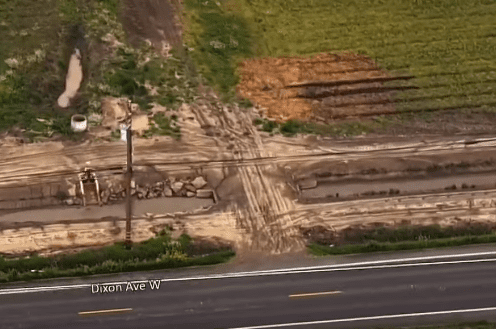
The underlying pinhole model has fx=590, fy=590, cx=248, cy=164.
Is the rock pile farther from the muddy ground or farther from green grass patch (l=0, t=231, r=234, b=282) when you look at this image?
green grass patch (l=0, t=231, r=234, b=282)

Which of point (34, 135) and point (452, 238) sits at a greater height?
point (34, 135)

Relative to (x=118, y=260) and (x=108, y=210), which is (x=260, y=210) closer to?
(x=118, y=260)

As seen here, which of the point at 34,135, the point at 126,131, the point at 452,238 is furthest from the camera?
the point at 34,135

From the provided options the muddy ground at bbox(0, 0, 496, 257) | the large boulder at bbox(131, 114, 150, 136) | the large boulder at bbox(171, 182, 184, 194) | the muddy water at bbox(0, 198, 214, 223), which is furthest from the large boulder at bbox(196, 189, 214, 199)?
the large boulder at bbox(131, 114, 150, 136)

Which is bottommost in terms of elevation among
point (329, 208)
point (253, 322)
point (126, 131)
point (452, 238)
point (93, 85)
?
point (253, 322)

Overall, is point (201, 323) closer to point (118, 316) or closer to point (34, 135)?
point (118, 316)

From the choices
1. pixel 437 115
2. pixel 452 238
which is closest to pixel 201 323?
pixel 452 238

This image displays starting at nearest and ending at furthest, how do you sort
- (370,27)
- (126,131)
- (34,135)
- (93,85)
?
(126,131) < (34,135) < (93,85) < (370,27)
